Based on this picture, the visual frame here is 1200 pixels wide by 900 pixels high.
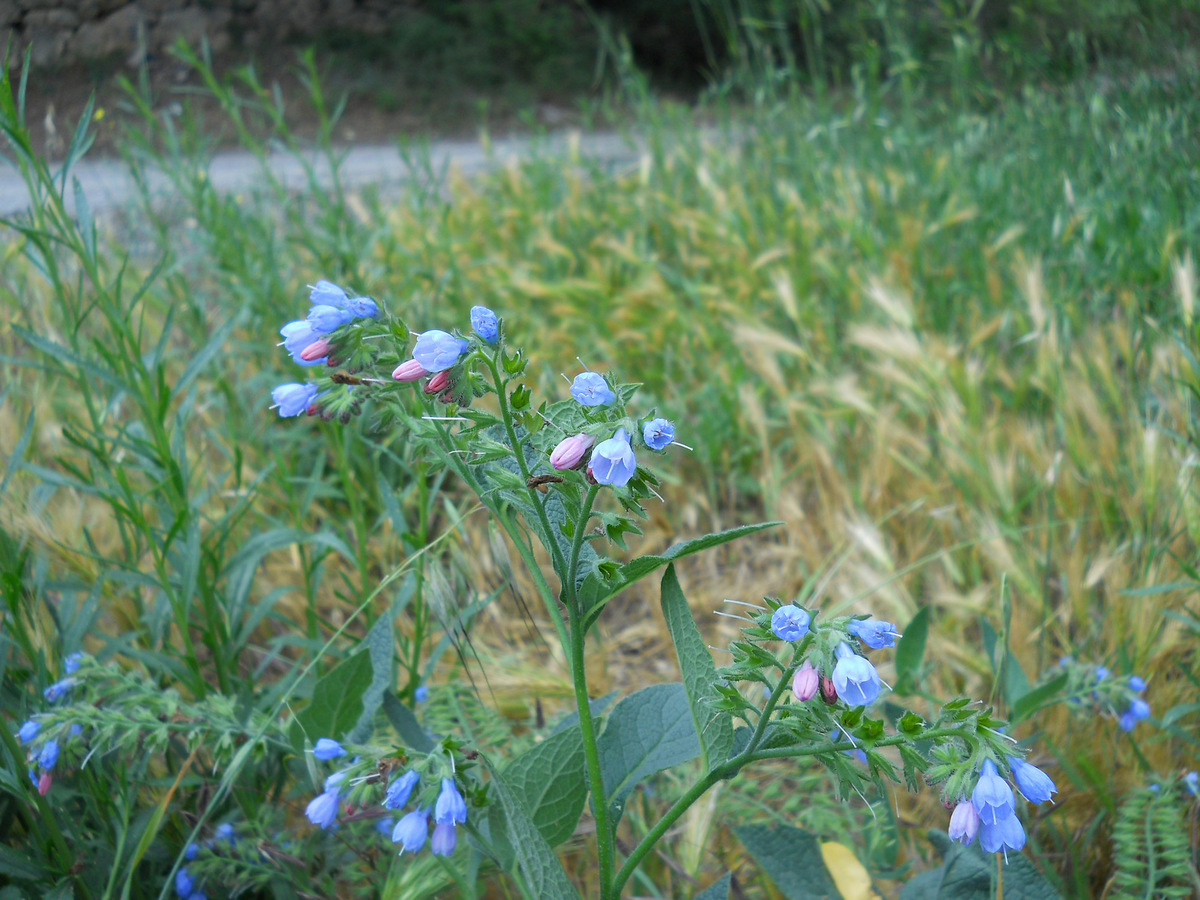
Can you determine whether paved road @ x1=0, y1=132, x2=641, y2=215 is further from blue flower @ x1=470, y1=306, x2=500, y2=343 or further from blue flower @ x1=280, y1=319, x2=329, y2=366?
blue flower @ x1=470, y1=306, x2=500, y2=343

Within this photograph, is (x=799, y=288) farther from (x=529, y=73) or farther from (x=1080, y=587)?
(x=529, y=73)

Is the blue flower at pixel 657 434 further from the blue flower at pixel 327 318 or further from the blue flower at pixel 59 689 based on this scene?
the blue flower at pixel 59 689

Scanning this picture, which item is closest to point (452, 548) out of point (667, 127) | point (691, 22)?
point (667, 127)

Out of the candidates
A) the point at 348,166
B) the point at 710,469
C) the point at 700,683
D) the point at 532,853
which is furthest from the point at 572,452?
the point at 348,166

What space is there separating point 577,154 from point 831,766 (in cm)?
382

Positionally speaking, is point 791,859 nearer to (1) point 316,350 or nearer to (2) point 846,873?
(2) point 846,873

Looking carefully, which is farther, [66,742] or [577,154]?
[577,154]

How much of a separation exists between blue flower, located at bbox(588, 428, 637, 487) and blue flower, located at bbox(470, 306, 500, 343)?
0.50 feet

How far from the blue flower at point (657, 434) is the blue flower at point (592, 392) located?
0.04m

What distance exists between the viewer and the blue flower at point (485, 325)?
0.71 m

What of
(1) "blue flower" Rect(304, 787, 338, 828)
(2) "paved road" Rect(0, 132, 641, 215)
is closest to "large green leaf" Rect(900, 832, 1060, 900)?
(1) "blue flower" Rect(304, 787, 338, 828)

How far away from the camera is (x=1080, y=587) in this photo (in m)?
1.50

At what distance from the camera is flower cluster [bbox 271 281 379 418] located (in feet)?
2.54

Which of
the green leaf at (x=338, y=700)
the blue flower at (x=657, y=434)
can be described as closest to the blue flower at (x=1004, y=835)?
the blue flower at (x=657, y=434)
